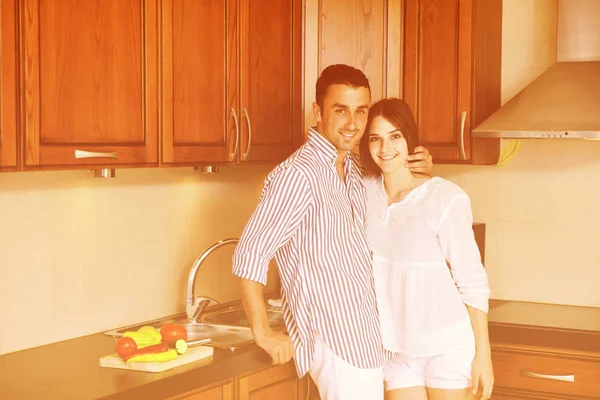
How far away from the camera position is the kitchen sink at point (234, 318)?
2.93 meters

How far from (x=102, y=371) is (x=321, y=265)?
0.65 metres

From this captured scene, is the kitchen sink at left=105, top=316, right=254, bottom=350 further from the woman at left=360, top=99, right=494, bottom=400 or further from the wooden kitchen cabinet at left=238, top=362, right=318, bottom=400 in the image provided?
the woman at left=360, top=99, right=494, bottom=400

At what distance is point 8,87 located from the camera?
195 centimetres

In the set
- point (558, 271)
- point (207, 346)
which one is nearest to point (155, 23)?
point (207, 346)

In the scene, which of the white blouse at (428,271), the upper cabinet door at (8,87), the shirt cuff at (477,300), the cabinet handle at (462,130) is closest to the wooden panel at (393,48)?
the cabinet handle at (462,130)

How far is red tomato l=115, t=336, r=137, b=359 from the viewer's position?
7.52 ft

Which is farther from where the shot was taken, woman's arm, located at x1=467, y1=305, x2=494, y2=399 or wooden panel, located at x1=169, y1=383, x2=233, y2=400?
woman's arm, located at x1=467, y1=305, x2=494, y2=399

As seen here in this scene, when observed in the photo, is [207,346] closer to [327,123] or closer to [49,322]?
[49,322]

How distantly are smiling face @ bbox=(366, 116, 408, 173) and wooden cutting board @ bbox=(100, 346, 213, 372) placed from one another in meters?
0.74

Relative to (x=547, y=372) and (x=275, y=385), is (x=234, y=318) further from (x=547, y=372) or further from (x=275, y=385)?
(x=547, y=372)

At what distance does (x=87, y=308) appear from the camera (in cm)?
263

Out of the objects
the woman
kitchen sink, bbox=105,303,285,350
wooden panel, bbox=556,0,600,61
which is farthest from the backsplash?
wooden panel, bbox=556,0,600,61

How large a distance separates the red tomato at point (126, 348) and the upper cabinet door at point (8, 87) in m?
0.59

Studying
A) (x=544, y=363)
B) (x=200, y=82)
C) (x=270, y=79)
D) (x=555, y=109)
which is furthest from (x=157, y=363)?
(x=555, y=109)
